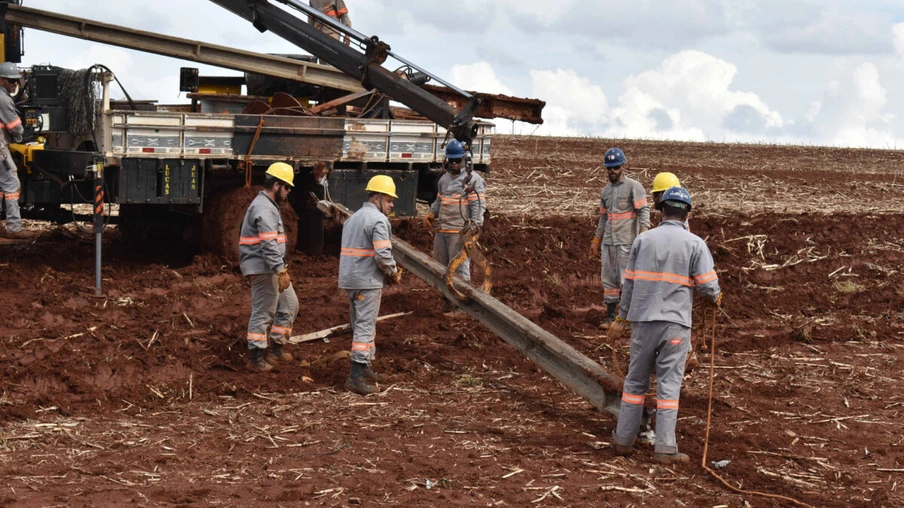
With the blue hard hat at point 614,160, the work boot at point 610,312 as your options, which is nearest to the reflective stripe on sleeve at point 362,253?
the blue hard hat at point 614,160

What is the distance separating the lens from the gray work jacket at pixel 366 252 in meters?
8.98

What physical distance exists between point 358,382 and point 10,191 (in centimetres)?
577

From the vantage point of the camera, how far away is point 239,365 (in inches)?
382

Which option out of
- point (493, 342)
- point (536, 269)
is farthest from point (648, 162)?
point (493, 342)

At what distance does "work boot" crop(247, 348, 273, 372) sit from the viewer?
9.52 m

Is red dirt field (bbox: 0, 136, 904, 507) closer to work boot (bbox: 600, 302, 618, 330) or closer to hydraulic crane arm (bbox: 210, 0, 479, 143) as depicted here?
work boot (bbox: 600, 302, 618, 330)

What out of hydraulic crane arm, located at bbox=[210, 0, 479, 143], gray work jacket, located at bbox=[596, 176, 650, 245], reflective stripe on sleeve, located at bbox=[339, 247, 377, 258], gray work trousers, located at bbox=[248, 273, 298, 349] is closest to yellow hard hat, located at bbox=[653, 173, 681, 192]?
gray work jacket, located at bbox=[596, 176, 650, 245]

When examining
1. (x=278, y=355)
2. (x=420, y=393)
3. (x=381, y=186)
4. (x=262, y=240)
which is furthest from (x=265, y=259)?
(x=420, y=393)

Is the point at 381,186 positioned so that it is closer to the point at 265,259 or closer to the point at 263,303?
the point at 265,259

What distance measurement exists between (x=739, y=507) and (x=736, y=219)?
1200cm

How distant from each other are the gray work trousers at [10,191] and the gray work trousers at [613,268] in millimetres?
6529

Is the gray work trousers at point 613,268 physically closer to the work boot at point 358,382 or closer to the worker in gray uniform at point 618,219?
the worker in gray uniform at point 618,219

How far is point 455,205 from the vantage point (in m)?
11.9

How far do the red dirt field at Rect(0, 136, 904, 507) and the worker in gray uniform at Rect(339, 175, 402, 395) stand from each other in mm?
279
